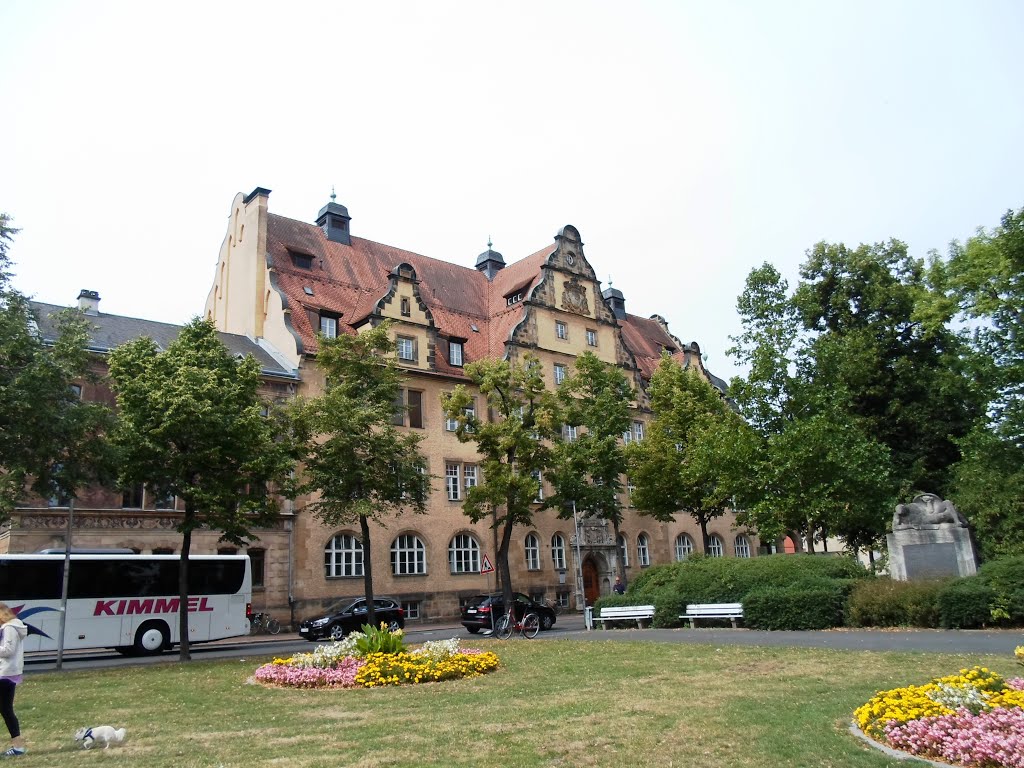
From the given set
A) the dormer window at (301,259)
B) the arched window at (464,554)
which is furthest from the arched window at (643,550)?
the dormer window at (301,259)

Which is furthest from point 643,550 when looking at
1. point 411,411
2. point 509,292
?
point 411,411

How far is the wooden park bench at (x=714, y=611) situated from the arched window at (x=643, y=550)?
21.7 metres

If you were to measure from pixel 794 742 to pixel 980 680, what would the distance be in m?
1.94

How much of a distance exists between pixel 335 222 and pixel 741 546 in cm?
3193

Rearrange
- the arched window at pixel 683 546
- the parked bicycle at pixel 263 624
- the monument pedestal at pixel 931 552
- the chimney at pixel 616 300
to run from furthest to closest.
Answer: the chimney at pixel 616 300 → the arched window at pixel 683 546 → the parked bicycle at pixel 263 624 → the monument pedestal at pixel 931 552

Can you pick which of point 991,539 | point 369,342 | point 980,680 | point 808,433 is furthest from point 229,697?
point 991,539

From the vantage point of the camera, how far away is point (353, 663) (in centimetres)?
1466

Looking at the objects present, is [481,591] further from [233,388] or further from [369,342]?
[233,388]


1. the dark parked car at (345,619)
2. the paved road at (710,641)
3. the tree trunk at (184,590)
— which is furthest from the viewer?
the dark parked car at (345,619)

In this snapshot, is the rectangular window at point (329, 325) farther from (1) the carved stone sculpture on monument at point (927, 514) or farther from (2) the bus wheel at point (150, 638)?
(1) the carved stone sculpture on monument at point (927, 514)

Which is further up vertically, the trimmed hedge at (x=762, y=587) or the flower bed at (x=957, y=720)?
the trimmed hedge at (x=762, y=587)

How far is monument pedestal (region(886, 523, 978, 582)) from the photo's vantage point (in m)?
22.9

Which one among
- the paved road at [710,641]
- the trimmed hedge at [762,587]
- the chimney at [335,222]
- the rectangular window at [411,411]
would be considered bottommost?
the paved road at [710,641]

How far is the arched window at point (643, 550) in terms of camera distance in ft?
153
